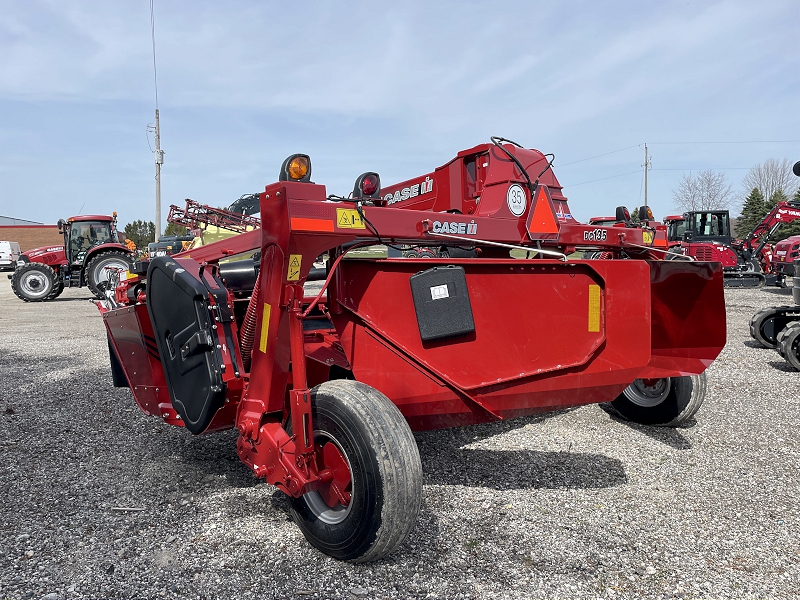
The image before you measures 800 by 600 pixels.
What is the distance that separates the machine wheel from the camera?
4133 millimetres

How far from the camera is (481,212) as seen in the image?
4453 mm

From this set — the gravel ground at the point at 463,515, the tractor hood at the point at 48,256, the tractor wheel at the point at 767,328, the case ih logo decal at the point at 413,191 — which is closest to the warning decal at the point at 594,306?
the gravel ground at the point at 463,515

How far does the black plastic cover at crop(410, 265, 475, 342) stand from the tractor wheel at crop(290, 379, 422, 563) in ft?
1.29

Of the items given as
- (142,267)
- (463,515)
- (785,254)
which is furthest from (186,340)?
(785,254)

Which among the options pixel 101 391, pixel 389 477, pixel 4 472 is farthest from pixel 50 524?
pixel 101 391

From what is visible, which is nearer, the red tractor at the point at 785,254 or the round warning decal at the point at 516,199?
the round warning decal at the point at 516,199

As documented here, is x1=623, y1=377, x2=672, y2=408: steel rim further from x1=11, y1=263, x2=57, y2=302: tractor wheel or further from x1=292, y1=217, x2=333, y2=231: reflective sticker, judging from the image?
x1=11, y1=263, x2=57, y2=302: tractor wheel

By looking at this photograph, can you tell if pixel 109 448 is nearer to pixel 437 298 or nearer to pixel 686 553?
pixel 437 298

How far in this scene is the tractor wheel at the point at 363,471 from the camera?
229cm

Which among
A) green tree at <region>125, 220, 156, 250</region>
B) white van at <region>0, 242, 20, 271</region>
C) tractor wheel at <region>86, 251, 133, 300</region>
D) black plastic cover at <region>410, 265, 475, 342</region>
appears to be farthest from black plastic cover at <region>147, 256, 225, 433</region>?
green tree at <region>125, 220, 156, 250</region>

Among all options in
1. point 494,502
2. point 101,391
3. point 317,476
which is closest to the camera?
point 317,476

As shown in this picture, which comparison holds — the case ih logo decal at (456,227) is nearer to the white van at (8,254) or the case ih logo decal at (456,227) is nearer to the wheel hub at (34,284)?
the wheel hub at (34,284)

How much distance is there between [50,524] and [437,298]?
2.28m

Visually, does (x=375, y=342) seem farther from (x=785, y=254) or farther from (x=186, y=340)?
(x=785, y=254)
